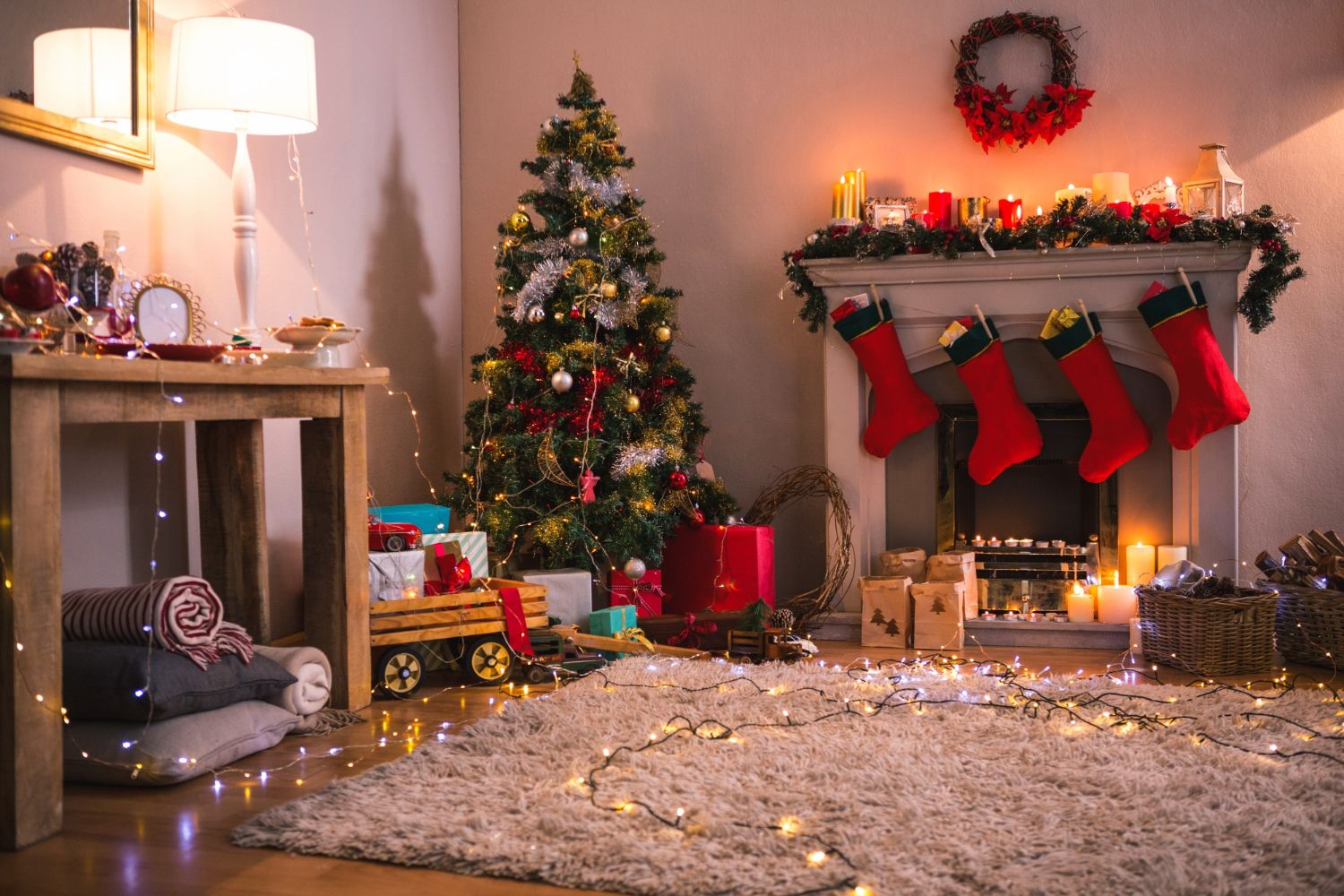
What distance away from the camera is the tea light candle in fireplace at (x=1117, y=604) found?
11.8 feet

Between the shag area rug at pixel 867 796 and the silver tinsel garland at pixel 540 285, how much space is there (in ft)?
4.88

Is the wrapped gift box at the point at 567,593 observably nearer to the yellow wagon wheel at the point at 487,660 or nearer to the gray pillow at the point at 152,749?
the yellow wagon wheel at the point at 487,660

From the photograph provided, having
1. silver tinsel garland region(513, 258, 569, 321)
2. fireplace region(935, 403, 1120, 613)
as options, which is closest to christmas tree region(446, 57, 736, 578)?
silver tinsel garland region(513, 258, 569, 321)

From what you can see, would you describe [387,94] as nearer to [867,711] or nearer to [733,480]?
[733,480]

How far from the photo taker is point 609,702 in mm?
2645

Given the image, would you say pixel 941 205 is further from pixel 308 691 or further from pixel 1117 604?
pixel 308 691

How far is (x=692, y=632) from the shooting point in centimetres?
343

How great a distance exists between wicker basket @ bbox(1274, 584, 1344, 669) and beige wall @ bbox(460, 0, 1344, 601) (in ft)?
2.52

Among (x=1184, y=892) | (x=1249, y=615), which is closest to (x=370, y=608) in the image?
(x=1184, y=892)

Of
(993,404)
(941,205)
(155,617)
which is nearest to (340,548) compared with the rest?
(155,617)

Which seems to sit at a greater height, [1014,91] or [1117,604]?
[1014,91]

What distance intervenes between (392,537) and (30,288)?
4.11 feet

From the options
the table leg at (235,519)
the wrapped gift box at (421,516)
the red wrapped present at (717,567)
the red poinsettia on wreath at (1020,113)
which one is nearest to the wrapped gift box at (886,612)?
the red wrapped present at (717,567)

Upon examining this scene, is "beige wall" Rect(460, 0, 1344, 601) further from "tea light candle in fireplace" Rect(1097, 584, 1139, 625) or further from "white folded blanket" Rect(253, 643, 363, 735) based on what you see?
"white folded blanket" Rect(253, 643, 363, 735)
